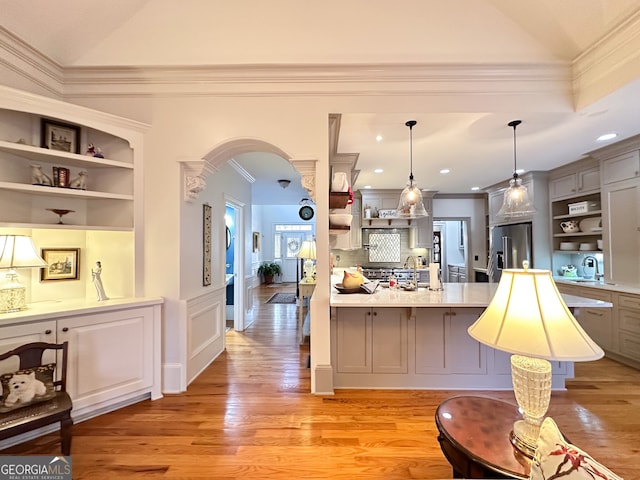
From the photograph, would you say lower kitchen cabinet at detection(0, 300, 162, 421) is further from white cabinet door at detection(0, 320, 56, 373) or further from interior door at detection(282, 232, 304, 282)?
interior door at detection(282, 232, 304, 282)

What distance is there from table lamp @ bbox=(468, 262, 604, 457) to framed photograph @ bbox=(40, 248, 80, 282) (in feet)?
10.3

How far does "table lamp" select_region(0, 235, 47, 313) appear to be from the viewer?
6.48 ft

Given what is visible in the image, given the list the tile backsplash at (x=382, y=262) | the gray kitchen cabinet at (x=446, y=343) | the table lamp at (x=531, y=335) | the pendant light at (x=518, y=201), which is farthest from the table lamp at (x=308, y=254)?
the table lamp at (x=531, y=335)

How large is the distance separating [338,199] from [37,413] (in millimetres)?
2567

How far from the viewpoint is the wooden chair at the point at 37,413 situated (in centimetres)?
155

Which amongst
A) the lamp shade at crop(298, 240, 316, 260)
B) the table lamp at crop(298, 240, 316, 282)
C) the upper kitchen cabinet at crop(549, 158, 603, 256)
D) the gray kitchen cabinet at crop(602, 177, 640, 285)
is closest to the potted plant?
the table lamp at crop(298, 240, 316, 282)

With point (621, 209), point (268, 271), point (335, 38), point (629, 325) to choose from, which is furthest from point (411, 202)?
point (268, 271)

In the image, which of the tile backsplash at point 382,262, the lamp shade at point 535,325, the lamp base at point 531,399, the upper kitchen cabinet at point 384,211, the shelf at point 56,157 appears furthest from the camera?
the tile backsplash at point 382,262

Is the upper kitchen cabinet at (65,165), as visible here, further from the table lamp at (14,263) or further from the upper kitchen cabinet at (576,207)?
the upper kitchen cabinet at (576,207)

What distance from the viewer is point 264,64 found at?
2564 millimetres

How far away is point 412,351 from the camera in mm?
2707

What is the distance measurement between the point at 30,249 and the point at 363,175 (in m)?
4.22

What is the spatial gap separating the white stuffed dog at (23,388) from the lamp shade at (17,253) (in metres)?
0.77

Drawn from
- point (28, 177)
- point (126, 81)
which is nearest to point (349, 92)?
point (126, 81)
